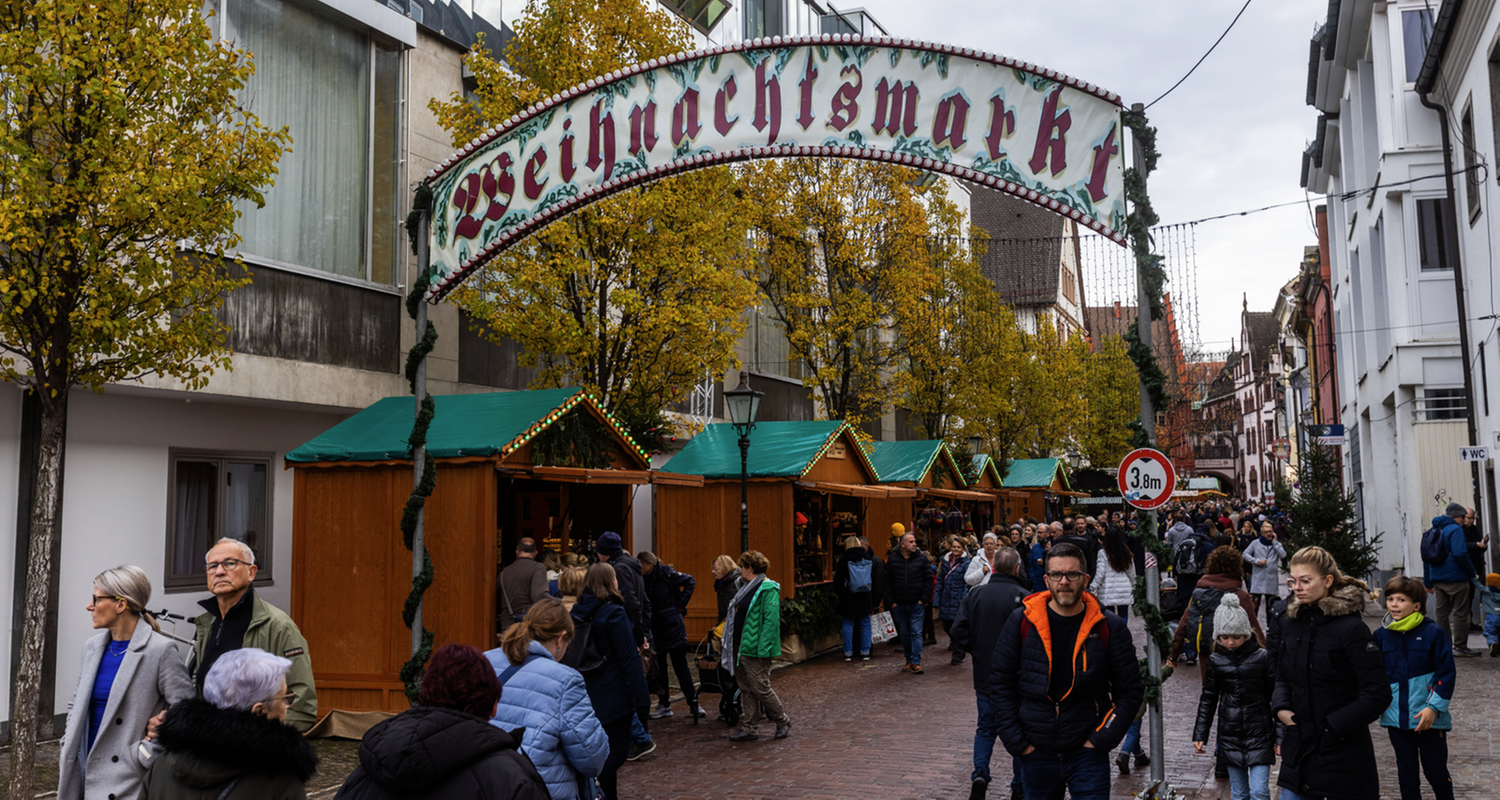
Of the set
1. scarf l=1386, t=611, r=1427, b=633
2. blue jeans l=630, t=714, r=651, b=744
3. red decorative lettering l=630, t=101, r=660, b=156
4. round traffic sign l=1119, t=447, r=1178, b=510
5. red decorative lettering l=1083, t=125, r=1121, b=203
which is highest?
red decorative lettering l=630, t=101, r=660, b=156

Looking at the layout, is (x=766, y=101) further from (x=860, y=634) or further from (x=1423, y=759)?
(x=860, y=634)

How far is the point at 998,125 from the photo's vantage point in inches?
322

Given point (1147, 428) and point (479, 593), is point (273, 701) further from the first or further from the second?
point (479, 593)

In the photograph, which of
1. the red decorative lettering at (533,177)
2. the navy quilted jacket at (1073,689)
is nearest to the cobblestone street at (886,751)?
the navy quilted jacket at (1073,689)

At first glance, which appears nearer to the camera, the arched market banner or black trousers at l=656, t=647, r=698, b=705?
the arched market banner

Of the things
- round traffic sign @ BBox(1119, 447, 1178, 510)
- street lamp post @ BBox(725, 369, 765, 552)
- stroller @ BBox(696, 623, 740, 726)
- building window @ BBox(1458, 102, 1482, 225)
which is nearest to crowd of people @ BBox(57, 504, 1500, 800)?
round traffic sign @ BBox(1119, 447, 1178, 510)

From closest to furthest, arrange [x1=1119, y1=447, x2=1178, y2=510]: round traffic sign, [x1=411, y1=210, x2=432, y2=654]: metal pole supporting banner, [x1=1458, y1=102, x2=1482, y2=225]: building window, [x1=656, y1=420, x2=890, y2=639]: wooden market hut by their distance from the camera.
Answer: [x1=1119, y1=447, x2=1178, y2=510]: round traffic sign, [x1=411, y1=210, x2=432, y2=654]: metal pole supporting banner, [x1=1458, y1=102, x2=1482, y2=225]: building window, [x1=656, y1=420, x2=890, y2=639]: wooden market hut

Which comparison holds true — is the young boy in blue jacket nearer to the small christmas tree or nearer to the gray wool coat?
the gray wool coat

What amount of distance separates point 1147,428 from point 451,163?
5681 millimetres

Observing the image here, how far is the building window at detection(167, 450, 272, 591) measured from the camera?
40.8 feet

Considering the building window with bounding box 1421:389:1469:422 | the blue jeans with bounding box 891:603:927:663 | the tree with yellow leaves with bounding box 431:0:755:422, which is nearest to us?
the tree with yellow leaves with bounding box 431:0:755:422

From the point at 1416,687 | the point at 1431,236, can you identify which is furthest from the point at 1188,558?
the point at 1416,687

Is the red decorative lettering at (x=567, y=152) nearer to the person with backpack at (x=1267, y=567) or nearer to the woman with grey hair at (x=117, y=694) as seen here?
the woman with grey hair at (x=117, y=694)

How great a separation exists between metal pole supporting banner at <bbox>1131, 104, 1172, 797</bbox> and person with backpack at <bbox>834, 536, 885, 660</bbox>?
832cm
